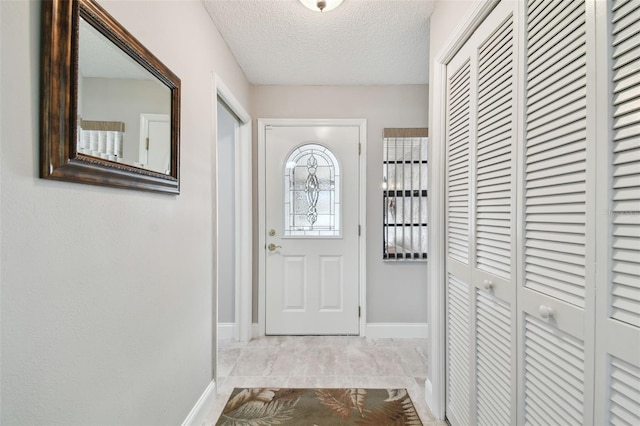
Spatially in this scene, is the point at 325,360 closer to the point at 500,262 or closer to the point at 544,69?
the point at 500,262

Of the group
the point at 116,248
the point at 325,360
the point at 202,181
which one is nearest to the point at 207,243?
the point at 202,181

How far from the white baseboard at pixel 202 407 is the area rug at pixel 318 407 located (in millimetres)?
92

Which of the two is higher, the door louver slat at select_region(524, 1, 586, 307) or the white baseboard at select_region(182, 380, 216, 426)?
the door louver slat at select_region(524, 1, 586, 307)

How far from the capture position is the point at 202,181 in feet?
5.80

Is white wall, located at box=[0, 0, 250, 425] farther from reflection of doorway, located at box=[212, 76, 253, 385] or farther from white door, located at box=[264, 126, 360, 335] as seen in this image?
white door, located at box=[264, 126, 360, 335]

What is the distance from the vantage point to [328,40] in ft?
6.87

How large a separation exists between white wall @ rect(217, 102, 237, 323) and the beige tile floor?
0.36m

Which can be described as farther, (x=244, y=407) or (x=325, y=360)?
(x=325, y=360)

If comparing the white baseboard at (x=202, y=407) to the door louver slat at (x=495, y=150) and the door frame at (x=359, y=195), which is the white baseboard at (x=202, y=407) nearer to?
the door frame at (x=359, y=195)

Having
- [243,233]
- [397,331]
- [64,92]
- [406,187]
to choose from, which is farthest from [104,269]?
[397,331]

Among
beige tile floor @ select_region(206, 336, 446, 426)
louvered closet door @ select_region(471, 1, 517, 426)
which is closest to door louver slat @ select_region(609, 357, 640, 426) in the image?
louvered closet door @ select_region(471, 1, 517, 426)

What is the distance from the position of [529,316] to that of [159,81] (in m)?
1.65

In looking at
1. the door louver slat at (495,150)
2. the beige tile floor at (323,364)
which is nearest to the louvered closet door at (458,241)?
the door louver slat at (495,150)

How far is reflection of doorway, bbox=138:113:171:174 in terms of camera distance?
118 centimetres
